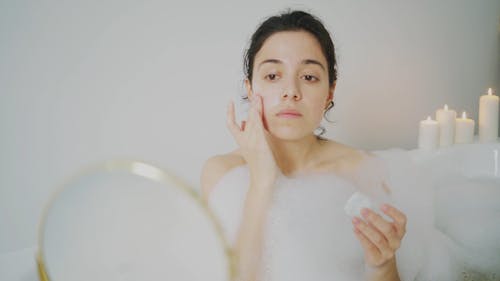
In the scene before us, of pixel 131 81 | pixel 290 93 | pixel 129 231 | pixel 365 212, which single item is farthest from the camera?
pixel 131 81

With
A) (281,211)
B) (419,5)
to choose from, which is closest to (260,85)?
(281,211)

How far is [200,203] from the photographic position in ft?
1.31

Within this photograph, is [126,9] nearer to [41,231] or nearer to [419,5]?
[41,231]

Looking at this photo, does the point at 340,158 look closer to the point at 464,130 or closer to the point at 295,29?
the point at 295,29

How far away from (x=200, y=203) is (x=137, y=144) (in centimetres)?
87

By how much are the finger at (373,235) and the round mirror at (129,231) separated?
38 cm

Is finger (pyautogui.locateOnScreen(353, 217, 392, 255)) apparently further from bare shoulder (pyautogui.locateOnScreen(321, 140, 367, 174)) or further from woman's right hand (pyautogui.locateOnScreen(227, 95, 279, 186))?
bare shoulder (pyautogui.locateOnScreen(321, 140, 367, 174))

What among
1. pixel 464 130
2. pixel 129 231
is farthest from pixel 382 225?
pixel 464 130

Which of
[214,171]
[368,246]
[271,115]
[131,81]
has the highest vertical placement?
[131,81]

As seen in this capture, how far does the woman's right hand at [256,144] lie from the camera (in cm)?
96

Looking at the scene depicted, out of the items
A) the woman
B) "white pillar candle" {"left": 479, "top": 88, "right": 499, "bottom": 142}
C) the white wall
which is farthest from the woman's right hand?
"white pillar candle" {"left": 479, "top": 88, "right": 499, "bottom": 142}

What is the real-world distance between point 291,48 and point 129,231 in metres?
0.66

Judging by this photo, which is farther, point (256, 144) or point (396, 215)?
point (256, 144)

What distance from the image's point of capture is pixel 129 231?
0.45 metres
